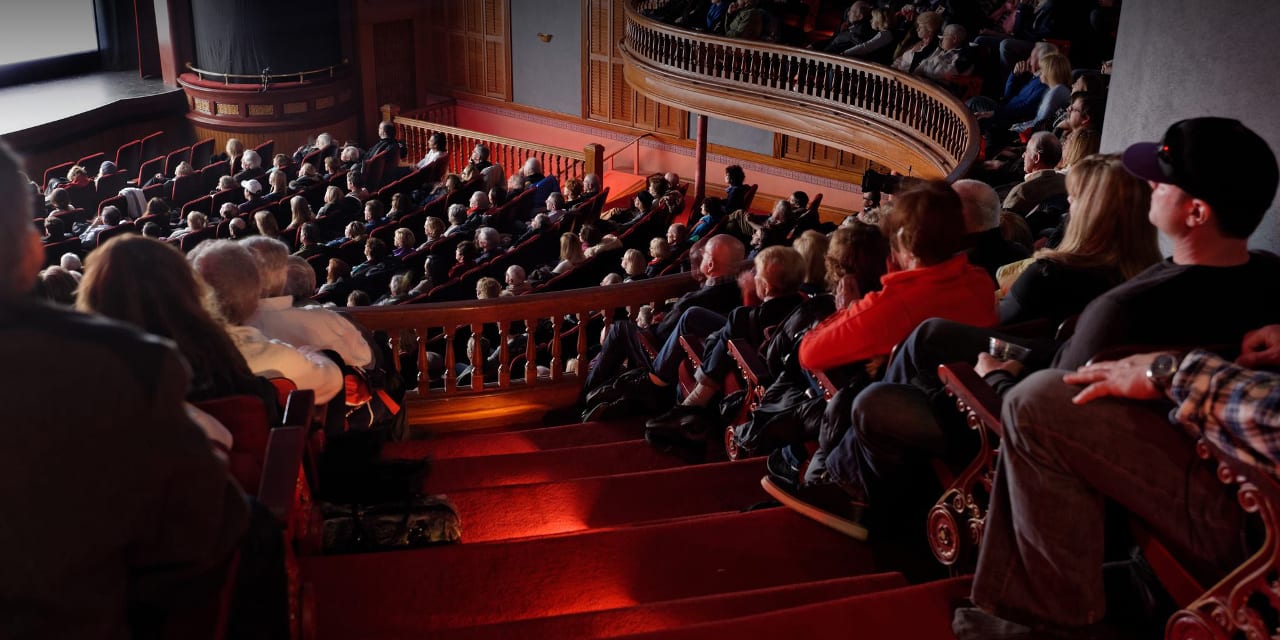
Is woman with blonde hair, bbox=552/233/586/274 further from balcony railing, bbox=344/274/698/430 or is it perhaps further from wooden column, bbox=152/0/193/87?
wooden column, bbox=152/0/193/87

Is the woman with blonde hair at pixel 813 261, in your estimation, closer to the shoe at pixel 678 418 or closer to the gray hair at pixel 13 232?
the shoe at pixel 678 418

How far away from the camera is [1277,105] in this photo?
2.81 m

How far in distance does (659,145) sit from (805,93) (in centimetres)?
421

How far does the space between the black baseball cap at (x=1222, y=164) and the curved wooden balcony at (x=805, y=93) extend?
18.5 feet

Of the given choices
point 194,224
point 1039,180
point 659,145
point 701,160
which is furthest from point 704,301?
point 659,145

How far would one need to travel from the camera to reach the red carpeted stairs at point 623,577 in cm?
221

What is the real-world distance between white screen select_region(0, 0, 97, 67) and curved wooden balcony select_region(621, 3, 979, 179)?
24.7 ft

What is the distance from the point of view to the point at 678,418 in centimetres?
396

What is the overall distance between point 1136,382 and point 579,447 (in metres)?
2.34

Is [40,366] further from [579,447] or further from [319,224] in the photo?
[319,224]

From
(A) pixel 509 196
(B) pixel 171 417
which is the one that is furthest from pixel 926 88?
(B) pixel 171 417

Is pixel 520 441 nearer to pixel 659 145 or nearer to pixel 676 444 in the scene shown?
pixel 676 444

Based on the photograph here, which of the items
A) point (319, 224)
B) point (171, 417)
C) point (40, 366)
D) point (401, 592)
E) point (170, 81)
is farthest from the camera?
point (170, 81)

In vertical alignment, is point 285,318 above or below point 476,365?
above
